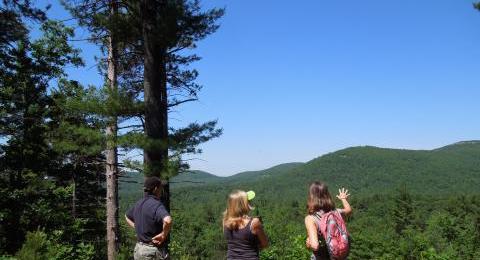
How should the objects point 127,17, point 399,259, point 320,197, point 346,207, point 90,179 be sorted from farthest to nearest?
point 399,259, point 90,179, point 127,17, point 346,207, point 320,197

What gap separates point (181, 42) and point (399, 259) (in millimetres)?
33141

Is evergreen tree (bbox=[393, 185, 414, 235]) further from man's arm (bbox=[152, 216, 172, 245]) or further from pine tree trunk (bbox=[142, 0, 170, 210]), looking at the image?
man's arm (bbox=[152, 216, 172, 245])

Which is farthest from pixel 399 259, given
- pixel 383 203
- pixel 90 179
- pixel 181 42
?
pixel 383 203

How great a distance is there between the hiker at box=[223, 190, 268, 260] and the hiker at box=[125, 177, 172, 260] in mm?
858

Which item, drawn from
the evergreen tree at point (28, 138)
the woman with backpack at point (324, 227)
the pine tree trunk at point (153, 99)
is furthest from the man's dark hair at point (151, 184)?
the evergreen tree at point (28, 138)

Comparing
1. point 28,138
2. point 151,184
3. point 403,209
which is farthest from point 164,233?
point 403,209

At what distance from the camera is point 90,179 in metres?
19.9

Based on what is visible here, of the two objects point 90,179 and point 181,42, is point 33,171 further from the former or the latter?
point 181,42

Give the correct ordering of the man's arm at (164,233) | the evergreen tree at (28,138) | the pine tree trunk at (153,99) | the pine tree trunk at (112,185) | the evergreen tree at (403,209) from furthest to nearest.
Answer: the evergreen tree at (403,209)
the evergreen tree at (28,138)
the pine tree trunk at (112,185)
the pine tree trunk at (153,99)
the man's arm at (164,233)

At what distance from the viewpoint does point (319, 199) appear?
4.45 metres

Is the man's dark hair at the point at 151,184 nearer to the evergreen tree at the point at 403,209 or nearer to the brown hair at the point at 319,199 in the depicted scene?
the brown hair at the point at 319,199

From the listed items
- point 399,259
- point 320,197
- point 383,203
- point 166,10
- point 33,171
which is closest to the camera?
point 320,197

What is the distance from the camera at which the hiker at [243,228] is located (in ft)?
14.5

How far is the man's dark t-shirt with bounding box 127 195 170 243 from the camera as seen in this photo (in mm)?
5078
